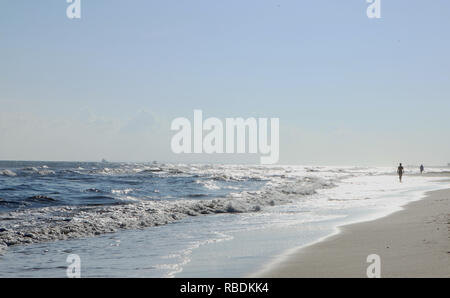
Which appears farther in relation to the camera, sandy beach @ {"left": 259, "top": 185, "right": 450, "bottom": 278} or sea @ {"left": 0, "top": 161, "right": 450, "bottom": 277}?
sea @ {"left": 0, "top": 161, "right": 450, "bottom": 277}

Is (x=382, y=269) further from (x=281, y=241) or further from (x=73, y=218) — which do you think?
(x=73, y=218)

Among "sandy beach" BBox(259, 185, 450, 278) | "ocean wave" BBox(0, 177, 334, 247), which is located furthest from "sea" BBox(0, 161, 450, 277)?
"sandy beach" BBox(259, 185, 450, 278)

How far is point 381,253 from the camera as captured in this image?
348 inches

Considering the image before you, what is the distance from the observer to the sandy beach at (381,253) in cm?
729

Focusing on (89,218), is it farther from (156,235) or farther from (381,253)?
(381,253)

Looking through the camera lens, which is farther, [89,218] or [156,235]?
[89,218]

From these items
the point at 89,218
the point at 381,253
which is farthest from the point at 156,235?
the point at 381,253

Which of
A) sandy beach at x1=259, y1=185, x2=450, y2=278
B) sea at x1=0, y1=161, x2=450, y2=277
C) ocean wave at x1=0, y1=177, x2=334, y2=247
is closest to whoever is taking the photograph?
sandy beach at x1=259, y1=185, x2=450, y2=278

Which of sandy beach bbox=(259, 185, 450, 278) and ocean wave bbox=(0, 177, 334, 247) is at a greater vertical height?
sandy beach bbox=(259, 185, 450, 278)

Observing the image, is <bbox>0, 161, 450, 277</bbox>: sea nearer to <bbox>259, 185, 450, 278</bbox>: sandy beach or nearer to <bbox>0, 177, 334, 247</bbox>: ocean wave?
<bbox>0, 177, 334, 247</bbox>: ocean wave

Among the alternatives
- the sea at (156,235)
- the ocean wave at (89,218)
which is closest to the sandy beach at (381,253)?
the sea at (156,235)

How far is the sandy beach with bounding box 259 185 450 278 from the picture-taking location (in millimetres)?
7285

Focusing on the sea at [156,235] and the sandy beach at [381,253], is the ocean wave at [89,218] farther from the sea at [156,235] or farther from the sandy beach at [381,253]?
the sandy beach at [381,253]
